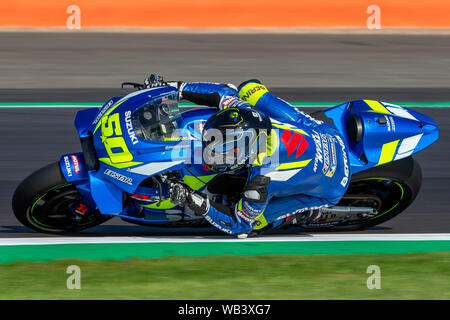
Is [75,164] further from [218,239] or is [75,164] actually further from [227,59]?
[227,59]

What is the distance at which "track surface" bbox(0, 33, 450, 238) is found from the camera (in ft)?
30.2

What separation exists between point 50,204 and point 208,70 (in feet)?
26.5

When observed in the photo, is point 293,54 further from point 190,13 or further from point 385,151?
point 385,151

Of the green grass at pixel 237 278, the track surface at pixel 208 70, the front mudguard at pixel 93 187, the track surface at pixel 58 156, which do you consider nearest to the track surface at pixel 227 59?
the track surface at pixel 208 70

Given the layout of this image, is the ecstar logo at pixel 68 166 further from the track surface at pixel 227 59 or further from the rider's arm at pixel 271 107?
the track surface at pixel 227 59

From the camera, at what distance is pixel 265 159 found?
5.84 metres

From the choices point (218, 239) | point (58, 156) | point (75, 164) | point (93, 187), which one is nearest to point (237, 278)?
point (218, 239)

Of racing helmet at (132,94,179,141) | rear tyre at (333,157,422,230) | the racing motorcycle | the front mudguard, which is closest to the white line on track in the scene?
the racing motorcycle

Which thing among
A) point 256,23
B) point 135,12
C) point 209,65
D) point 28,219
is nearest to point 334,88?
point 209,65

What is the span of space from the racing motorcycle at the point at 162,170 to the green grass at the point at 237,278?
394 mm

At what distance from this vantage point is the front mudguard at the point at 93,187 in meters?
5.76

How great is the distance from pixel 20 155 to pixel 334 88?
5572 millimetres

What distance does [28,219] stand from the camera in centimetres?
620

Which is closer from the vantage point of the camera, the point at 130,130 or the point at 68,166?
the point at 130,130
